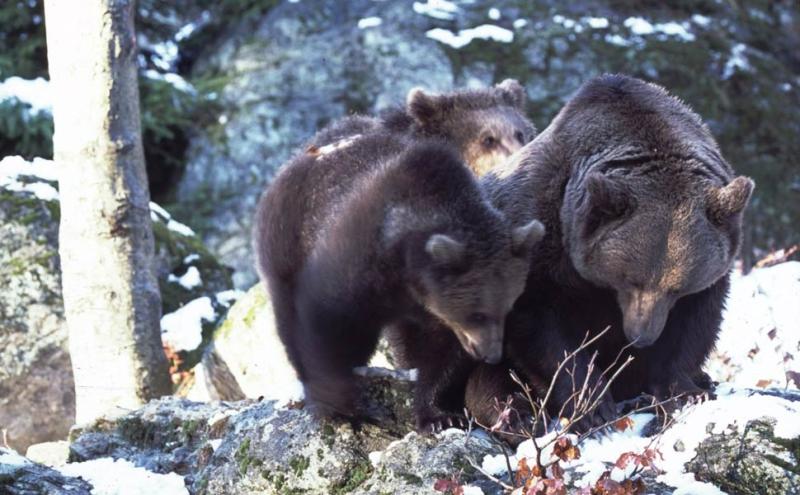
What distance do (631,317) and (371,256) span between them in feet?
4.16

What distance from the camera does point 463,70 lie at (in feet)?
48.8

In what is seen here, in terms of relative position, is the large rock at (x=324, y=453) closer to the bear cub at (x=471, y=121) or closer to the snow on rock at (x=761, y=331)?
the snow on rock at (x=761, y=331)

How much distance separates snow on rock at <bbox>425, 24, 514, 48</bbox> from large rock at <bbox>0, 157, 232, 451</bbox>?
23.3 ft

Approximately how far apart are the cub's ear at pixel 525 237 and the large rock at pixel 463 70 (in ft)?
29.7

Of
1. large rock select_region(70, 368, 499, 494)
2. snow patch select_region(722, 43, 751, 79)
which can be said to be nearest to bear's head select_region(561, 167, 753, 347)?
large rock select_region(70, 368, 499, 494)

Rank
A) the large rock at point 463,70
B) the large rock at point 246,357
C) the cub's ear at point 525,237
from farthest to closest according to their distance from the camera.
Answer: the large rock at point 463,70 < the large rock at point 246,357 < the cub's ear at point 525,237

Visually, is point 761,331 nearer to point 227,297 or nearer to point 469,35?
point 227,297

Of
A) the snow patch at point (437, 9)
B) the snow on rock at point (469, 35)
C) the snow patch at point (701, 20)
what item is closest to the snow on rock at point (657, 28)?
the snow patch at point (701, 20)

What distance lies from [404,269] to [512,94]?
487 centimetres

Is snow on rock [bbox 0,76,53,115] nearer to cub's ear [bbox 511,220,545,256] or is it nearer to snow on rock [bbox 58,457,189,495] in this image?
snow on rock [bbox 58,457,189,495]

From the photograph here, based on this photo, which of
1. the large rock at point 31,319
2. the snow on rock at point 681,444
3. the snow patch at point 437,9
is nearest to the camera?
the snow on rock at point 681,444

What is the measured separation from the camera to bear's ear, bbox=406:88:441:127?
902cm

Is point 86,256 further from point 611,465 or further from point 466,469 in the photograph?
point 611,465

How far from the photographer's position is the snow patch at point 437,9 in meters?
15.4
